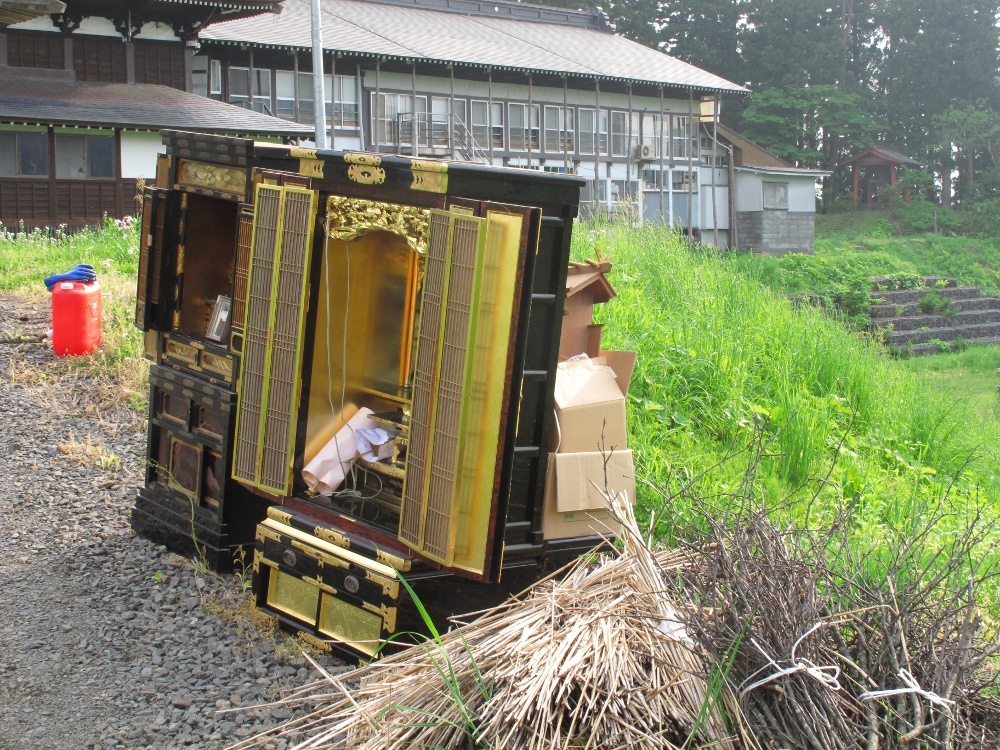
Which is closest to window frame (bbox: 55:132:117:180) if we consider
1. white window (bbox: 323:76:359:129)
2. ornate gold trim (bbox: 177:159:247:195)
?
white window (bbox: 323:76:359:129)

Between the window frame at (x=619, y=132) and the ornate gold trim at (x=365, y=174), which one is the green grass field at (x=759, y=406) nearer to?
the ornate gold trim at (x=365, y=174)

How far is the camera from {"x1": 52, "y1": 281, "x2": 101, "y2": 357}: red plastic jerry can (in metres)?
9.28

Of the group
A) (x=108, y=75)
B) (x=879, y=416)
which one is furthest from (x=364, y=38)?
(x=879, y=416)

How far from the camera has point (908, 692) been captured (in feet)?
9.76

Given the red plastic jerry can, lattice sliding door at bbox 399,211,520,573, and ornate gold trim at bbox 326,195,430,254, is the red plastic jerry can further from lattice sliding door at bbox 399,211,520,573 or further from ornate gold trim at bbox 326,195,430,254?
lattice sliding door at bbox 399,211,520,573

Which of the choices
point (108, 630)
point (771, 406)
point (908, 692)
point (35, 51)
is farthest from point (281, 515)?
point (35, 51)

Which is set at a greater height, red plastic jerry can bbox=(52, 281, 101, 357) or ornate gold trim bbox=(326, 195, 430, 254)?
ornate gold trim bbox=(326, 195, 430, 254)

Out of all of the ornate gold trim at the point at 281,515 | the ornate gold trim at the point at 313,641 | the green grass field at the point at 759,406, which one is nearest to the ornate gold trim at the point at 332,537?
the ornate gold trim at the point at 281,515

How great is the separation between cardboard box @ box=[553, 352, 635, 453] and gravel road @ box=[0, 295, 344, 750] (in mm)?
1428

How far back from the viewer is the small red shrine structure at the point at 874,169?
46.7 m

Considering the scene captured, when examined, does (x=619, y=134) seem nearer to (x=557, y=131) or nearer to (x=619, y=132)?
(x=619, y=132)

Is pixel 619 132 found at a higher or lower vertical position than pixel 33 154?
higher

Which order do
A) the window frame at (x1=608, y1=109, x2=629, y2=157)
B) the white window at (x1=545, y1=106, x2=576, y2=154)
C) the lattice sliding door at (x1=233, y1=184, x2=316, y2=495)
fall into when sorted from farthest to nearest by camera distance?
the window frame at (x1=608, y1=109, x2=629, y2=157) < the white window at (x1=545, y1=106, x2=576, y2=154) < the lattice sliding door at (x1=233, y1=184, x2=316, y2=495)

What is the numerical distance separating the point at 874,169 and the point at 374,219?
48507 mm
